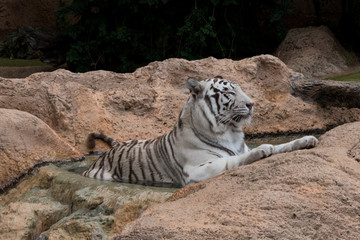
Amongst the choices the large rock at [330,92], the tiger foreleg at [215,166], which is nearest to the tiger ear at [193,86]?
the tiger foreleg at [215,166]

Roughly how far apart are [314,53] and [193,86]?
20.6 feet

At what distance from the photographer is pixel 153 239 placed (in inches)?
99.0

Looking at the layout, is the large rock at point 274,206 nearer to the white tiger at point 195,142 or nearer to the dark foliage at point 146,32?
the white tiger at point 195,142

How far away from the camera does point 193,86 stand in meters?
4.83

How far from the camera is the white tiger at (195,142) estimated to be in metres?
4.68

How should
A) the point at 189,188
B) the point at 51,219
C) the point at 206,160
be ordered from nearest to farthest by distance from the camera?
1. the point at 189,188
2. the point at 51,219
3. the point at 206,160

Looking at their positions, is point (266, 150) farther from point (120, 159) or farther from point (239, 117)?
point (120, 159)

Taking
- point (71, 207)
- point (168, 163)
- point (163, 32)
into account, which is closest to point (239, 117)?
point (168, 163)

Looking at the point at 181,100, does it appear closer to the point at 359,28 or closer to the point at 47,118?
the point at 47,118

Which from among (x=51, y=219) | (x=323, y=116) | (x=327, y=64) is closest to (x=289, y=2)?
(x=327, y=64)

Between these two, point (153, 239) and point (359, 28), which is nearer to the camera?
point (153, 239)

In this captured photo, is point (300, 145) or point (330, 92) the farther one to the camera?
point (330, 92)

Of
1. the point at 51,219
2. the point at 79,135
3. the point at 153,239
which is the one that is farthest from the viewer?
the point at 79,135

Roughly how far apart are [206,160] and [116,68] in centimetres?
677
